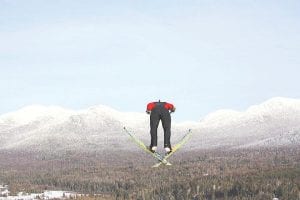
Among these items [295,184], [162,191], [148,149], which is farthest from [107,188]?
[148,149]

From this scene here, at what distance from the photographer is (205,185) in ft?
410

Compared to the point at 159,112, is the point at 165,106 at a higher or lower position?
higher

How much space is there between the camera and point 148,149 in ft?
84.7

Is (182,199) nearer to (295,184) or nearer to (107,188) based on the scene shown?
(295,184)

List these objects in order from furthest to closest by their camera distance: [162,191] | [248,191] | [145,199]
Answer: [162,191] < [145,199] < [248,191]

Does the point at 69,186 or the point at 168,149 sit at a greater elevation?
the point at 168,149

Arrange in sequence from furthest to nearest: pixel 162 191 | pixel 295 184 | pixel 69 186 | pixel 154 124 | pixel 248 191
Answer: pixel 69 186, pixel 162 191, pixel 248 191, pixel 295 184, pixel 154 124

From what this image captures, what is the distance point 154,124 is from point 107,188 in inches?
6463

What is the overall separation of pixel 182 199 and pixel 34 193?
57.1 meters

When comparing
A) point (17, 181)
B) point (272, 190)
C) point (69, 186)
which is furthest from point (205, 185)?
point (17, 181)

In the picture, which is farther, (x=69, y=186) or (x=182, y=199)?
(x=69, y=186)

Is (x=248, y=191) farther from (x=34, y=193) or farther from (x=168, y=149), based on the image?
(x=34, y=193)

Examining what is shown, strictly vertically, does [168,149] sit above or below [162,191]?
above

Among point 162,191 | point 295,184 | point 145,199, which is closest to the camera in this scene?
point 295,184
